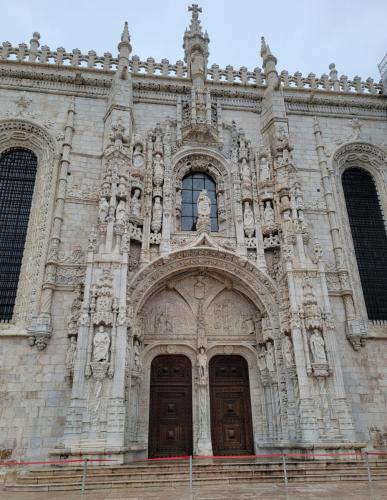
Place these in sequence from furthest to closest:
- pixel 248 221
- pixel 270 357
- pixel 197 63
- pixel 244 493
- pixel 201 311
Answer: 1. pixel 197 63
2. pixel 248 221
3. pixel 201 311
4. pixel 270 357
5. pixel 244 493

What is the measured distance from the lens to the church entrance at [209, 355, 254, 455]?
502 inches

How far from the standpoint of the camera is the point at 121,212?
13500 millimetres

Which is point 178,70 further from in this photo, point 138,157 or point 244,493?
point 244,493

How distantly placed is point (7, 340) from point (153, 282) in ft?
15.4

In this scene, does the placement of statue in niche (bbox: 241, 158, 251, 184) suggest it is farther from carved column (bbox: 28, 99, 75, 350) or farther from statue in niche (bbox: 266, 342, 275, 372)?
carved column (bbox: 28, 99, 75, 350)

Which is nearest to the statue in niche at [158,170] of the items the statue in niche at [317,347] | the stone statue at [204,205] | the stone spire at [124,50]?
the stone statue at [204,205]

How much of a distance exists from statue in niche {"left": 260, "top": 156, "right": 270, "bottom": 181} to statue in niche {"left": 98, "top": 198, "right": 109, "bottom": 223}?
5.86 m

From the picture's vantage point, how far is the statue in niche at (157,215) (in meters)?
14.1

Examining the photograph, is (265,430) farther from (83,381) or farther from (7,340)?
(7,340)

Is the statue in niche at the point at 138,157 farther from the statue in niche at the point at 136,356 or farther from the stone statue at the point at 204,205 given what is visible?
the statue in niche at the point at 136,356

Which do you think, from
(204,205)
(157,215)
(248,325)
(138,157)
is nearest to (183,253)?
(157,215)

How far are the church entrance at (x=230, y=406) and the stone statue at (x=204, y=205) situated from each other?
4.95 metres

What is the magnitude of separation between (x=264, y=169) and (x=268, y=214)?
76.8 inches

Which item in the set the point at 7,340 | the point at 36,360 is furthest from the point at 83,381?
the point at 7,340
